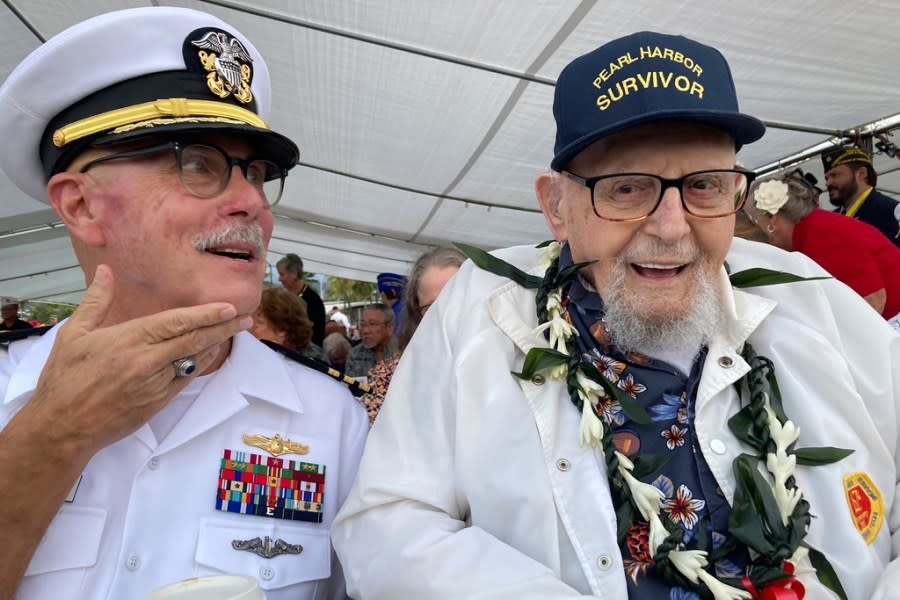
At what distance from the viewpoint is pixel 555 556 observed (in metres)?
1.22

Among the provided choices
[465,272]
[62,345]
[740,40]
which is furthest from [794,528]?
[740,40]

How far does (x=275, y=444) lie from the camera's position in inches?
Answer: 61.2

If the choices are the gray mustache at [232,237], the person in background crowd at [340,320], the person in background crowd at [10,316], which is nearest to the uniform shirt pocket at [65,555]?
the gray mustache at [232,237]

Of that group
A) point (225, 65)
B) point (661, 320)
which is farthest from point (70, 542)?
point (661, 320)

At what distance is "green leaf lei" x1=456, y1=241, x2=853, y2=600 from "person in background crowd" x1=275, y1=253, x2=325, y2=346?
17.1ft

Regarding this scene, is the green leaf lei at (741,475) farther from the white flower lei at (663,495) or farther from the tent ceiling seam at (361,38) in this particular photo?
the tent ceiling seam at (361,38)

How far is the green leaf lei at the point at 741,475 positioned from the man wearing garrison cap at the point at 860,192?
11.3 ft

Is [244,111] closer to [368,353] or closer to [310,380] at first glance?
[310,380]

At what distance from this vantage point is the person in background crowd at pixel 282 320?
3.95m

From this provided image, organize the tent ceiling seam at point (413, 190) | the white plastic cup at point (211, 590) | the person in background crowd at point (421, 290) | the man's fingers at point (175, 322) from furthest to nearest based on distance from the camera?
1. the tent ceiling seam at point (413, 190)
2. the person in background crowd at point (421, 290)
3. the man's fingers at point (175, 322)
4. the white plastic cup at point (211, 590)

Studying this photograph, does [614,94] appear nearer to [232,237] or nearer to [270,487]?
[232,237]

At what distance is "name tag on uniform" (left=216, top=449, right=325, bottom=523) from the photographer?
1457 millimetres

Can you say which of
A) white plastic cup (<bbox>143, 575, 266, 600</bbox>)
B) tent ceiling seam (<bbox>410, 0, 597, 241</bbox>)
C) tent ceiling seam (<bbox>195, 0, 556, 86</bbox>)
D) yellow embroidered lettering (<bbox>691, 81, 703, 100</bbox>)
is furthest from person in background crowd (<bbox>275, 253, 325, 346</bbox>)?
white plastic cup (<bbox>143, 575, 266, 600</bbox>)

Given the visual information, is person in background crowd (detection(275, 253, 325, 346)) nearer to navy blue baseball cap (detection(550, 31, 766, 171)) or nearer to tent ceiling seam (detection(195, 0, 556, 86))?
tent ceiling seam (detection(195, 0, 556, 86))
